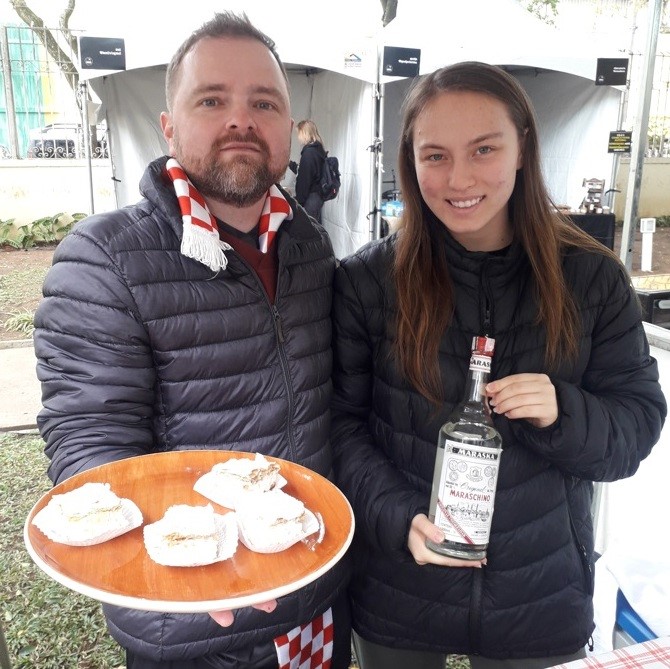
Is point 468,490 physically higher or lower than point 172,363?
lower

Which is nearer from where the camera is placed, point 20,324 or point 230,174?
point 230,174

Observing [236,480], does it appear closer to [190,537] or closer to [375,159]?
[190,537]

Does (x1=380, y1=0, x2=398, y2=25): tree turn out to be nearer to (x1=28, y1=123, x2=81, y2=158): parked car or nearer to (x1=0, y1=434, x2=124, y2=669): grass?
(x1=28, y1=123, x2=81, y2=158): parked car

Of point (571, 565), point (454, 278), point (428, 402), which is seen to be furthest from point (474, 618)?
point (454, 278)

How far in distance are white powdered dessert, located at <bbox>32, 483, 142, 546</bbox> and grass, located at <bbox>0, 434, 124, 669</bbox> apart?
2007mm

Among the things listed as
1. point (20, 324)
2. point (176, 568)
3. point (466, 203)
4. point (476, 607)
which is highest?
point (466, 203)

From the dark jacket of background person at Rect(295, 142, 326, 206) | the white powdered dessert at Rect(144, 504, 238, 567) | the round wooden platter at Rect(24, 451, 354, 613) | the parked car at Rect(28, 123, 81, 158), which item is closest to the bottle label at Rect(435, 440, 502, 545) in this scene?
the round wooden platter at Rect(24, 451, 354, 613)

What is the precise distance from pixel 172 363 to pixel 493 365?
2.54 ft

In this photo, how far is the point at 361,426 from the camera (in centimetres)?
172

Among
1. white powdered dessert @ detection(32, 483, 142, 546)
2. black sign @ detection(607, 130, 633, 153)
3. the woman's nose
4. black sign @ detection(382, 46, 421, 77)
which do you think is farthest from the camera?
black sign @ detection(382, 46, 421, 77)

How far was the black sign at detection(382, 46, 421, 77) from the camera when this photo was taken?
23.5 ft

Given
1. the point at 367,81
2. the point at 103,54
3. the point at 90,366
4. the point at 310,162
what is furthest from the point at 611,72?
the point at 90,366

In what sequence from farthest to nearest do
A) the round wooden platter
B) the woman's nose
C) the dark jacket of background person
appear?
the dark jacket of background person < the woman's nose < the round wooden platter

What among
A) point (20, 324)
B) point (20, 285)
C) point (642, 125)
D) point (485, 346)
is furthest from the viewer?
point (20, 285)
